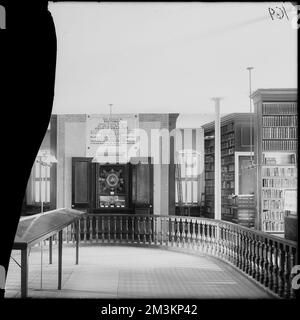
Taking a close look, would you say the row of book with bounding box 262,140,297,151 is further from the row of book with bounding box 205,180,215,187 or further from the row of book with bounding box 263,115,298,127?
the row of book with bounding box 205,180,215,187

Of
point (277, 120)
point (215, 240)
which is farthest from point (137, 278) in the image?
point (277, 120)

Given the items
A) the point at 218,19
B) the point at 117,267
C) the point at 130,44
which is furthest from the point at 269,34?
the point at 117,267

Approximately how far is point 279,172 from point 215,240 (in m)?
2.32

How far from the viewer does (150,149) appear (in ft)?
38.3

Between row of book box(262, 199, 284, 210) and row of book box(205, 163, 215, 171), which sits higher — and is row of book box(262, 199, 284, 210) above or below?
below

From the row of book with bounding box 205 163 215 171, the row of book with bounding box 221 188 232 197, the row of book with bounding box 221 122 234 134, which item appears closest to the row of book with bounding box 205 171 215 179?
the row of book with bounding box 205 163 215 171

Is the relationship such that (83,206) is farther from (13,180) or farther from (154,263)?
(13,180)

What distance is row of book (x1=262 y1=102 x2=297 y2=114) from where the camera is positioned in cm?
928

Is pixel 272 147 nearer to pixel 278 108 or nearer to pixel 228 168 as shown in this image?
pixel 278 108

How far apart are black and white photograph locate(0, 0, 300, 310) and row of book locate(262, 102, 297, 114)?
22mm

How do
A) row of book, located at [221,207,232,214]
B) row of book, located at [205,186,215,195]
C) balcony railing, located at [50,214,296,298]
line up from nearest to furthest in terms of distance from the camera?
balcony railing, located at [50,214,296,298], row of book, located at [221,207,232,214], row of book, located at [205,186,215,195]

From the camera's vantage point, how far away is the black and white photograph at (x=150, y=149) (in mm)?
2052

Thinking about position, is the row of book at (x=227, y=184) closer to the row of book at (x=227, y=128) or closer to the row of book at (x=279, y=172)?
the row of book at (x=227, y=128)

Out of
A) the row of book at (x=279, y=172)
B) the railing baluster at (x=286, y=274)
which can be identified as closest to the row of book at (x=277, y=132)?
the row of book at (x=279, y=172)
